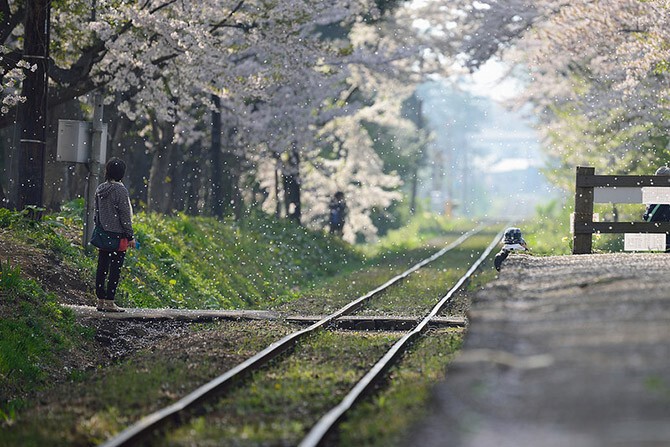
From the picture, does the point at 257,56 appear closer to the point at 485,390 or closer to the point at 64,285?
the point at 64,285

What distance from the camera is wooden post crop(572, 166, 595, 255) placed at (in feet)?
62.0

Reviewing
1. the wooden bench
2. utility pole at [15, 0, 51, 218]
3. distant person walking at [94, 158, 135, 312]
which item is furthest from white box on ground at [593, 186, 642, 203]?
utility pole at [15, 0, 51, 218]

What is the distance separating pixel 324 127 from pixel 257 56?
1051 centimetres

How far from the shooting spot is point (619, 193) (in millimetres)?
18766

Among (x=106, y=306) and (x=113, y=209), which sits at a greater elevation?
(x=113, y=209)

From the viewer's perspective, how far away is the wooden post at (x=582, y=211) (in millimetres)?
18906

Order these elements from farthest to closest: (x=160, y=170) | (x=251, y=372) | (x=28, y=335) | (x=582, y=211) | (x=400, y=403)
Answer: (x=160, y=170)
(x=582, y=211)
(x=28, y=335)
(x=251, y=372)
(x=400, y=403)

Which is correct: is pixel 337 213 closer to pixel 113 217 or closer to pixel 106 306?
pixel 106 306

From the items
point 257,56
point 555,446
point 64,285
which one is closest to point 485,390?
point 555,446

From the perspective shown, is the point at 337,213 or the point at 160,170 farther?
the point at 337,213

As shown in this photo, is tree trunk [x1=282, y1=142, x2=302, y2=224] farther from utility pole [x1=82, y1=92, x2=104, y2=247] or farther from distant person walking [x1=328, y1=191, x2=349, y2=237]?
utility pole [x1=82, y1=92, x2=104, y2=247]

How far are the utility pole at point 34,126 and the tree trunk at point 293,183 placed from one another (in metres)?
19.7

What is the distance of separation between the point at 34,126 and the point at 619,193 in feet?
30.2

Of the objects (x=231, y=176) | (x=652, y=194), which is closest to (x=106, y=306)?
(x=652, y=194)
